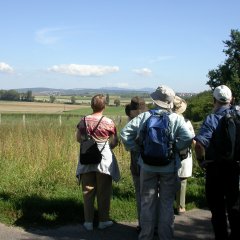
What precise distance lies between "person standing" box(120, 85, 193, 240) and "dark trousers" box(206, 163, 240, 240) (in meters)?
0.38

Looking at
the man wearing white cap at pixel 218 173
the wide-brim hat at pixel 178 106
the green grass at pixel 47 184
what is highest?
the wide-brim hat at pixel 178 106

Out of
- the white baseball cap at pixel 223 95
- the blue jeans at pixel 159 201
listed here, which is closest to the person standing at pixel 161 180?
the blue jeans at pixel 159 201

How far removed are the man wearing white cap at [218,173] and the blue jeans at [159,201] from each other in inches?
15.2

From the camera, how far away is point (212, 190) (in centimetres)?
472

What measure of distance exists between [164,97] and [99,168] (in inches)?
55.6

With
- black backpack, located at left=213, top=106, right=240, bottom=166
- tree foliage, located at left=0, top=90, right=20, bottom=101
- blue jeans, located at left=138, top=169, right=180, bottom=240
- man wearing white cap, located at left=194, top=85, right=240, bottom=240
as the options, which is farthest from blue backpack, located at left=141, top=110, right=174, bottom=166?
tree foliage, located at left=0, top=90, right=20, bottom=101

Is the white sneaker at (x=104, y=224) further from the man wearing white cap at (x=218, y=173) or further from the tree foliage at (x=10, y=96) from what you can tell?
the tree foliage at (x=10, y=96)

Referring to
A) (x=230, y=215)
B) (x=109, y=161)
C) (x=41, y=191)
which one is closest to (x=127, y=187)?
(x=41, y=191)

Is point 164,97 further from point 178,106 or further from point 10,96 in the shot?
point 10,96

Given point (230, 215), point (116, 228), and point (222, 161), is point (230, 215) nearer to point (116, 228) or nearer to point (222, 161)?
point (222, 161)

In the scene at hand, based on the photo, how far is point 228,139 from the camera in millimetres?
4496

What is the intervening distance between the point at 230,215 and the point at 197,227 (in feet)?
4.00

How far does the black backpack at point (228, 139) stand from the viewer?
4.48 metres

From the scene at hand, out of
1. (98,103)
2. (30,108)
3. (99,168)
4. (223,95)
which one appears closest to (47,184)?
(99,168)
